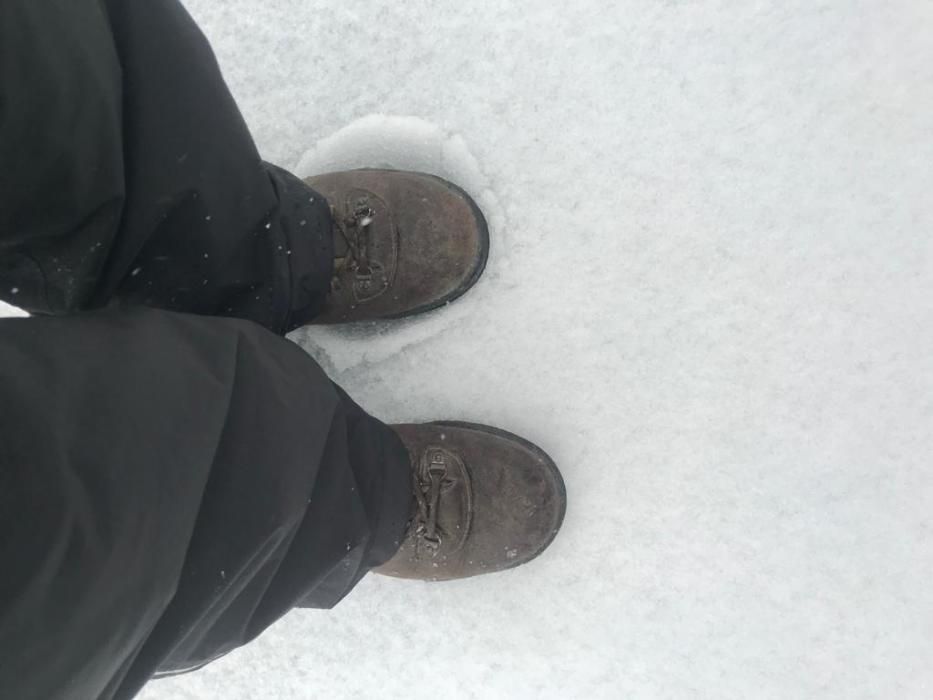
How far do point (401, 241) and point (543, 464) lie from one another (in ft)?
1.34

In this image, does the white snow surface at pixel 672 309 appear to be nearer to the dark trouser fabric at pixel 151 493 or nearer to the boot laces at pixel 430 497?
the boot laces at pixel 430 497

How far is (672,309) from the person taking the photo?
1.10 m

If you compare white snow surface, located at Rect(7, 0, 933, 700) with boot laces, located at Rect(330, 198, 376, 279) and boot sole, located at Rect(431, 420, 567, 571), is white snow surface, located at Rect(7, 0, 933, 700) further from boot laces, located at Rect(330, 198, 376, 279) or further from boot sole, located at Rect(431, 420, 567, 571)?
boot laces, located at Rect(330, 198, 376, 279)

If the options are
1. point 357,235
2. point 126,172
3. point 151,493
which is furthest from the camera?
point 357,235

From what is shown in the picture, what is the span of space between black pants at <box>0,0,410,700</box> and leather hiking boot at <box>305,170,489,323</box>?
0.54 ft

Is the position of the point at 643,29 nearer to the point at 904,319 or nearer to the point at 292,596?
the point at 904,319

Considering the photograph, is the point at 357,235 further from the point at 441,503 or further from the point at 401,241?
A: the point at 441,503

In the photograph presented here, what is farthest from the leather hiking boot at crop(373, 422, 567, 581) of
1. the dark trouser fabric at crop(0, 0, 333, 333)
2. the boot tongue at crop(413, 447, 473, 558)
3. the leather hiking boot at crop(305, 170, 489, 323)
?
the dark trouser fabric at crop(0, 0, 333, 333)

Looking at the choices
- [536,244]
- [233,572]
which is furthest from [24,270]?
[536,244]

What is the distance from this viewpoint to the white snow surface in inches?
42.3

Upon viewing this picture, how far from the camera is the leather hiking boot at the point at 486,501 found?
1.07 meters

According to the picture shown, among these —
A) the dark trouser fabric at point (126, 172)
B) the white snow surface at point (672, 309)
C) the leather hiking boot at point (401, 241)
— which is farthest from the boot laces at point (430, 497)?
the dark trouser fabric at point (126, 172)

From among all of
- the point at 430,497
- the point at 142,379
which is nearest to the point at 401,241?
the point at 430,497

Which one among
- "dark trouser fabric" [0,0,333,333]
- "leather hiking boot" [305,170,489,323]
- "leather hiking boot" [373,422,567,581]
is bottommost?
"leather hiking boot" [373,422,567,581]
